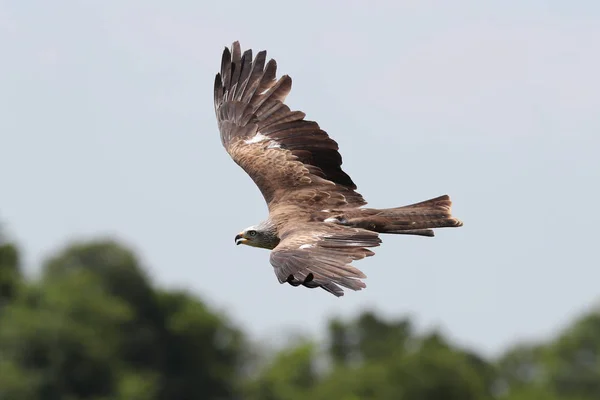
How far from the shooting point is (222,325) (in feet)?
275

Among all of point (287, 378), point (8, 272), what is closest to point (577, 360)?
point (287, 378)

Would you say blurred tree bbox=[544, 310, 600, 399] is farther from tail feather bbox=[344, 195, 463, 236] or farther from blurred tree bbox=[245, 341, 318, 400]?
tail feather bbox=[344, 195, 463, 236]

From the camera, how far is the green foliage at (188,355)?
72.8 metres

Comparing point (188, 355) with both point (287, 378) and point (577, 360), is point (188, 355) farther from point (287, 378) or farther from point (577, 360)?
point (577, 360)

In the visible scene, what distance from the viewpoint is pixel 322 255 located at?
66.0ft

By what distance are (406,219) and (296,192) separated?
67.6 inches

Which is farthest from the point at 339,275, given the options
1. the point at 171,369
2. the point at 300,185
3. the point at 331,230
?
the point at 171,369

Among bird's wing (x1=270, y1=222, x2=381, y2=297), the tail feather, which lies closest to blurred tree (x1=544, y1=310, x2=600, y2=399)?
the tail feather

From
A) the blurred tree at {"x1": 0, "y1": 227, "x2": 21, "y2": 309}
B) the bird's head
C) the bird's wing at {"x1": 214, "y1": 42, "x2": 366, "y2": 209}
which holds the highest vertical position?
the blurred tree at {"x1": 0, "y1": 227, "x2": 21, "y2": 309}

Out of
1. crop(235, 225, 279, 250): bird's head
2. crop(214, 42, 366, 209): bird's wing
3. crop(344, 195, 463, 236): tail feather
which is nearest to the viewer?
crop(344, 195, 463, 236): tail feather

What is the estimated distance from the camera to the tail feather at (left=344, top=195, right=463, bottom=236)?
2162 cm

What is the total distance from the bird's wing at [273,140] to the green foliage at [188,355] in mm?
46453

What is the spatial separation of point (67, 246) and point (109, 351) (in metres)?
11.8

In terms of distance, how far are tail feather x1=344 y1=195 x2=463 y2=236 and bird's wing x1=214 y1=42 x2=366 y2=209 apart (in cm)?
68
